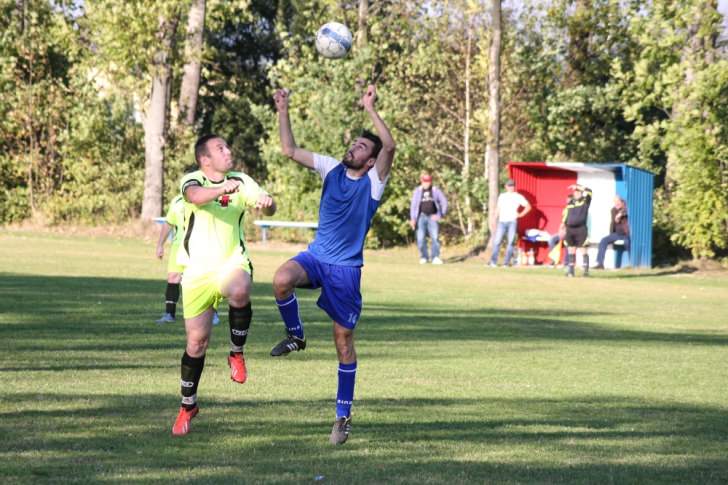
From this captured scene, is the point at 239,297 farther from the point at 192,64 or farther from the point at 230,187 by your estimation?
the point at 192,64

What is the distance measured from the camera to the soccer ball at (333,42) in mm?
10820

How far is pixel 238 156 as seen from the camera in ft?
168

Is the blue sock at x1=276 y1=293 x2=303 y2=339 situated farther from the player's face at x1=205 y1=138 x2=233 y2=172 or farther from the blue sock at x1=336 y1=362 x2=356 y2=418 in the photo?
the player's face at x1=205 y1=138 x2=233 y2=172

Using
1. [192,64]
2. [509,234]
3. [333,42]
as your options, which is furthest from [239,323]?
[192,64]

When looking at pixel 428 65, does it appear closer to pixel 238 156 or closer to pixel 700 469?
pixel 238 156

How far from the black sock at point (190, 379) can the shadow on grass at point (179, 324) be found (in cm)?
475

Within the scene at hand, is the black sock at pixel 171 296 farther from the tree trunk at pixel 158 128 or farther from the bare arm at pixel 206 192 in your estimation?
the tree trunk at pixel 158 128

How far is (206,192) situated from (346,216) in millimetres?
970

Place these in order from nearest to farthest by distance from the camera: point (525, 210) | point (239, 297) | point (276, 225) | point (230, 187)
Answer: point (230, 187) < point (239, 297) < point (525, 210) < point (276, 225)

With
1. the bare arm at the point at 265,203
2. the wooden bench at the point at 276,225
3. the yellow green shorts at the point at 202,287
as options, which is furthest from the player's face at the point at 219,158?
the wooden bench at the point at 276,225

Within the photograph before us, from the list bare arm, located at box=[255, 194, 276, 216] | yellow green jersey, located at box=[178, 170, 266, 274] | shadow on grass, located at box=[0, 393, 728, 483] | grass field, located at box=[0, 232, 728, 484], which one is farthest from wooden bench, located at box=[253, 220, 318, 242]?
Answer: bare arm, located at box=[255, 194, 276, 216]

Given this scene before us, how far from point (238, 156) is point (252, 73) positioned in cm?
396

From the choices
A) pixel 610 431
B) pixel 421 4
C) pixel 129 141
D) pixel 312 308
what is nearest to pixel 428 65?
pixel 421 4

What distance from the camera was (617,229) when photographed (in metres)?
32.1
